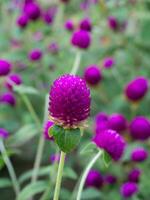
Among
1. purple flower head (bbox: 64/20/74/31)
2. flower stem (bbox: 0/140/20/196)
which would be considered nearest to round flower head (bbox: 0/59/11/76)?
flower stem (bbox: 0/140/20/196)

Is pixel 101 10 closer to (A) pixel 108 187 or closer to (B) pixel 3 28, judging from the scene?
(B) pixel 3 28

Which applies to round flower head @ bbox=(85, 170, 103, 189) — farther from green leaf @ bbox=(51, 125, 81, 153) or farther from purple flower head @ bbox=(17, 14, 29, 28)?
purple flower head @ bbox=(17, 14, 29, 28)

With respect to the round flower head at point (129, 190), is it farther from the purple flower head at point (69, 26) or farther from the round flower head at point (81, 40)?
the purple flower head at point (69, 26)

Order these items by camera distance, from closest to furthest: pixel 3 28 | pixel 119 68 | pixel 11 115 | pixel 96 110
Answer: pixel 11 115
pixel 96 110
pixel 119 68
pixel 3 28

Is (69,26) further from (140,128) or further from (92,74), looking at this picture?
(140,128)

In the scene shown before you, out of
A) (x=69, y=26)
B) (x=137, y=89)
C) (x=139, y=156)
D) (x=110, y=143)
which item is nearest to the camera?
(x=110, y=143)

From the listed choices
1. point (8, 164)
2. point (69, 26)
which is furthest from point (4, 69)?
point (69, 26)

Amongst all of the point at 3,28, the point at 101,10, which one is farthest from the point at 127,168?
the point at 3,28
